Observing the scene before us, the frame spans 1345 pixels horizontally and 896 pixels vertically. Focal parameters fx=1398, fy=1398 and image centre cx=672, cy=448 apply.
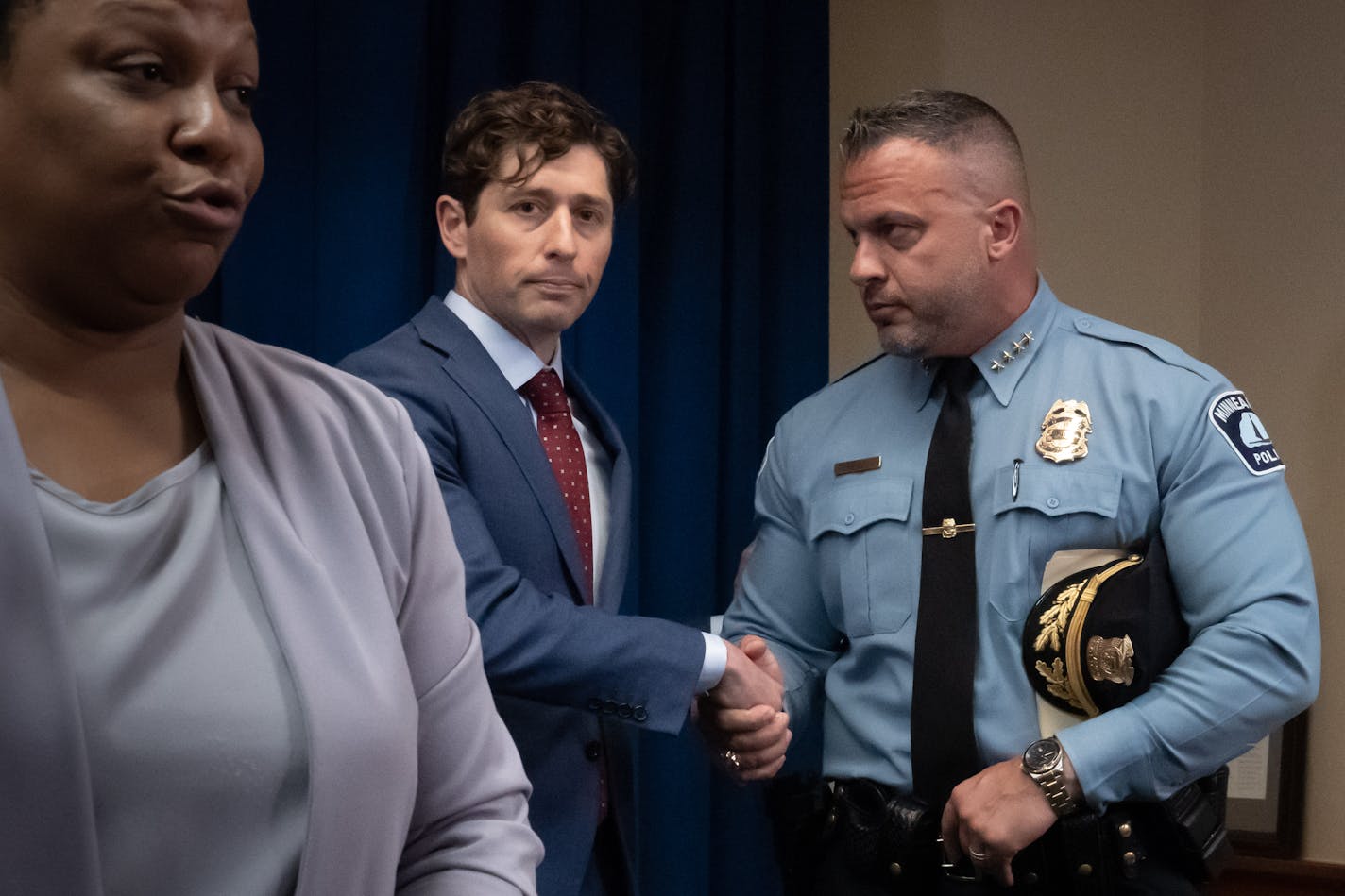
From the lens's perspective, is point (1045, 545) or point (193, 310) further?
point (193, 310)

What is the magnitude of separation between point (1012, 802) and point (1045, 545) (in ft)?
1.15

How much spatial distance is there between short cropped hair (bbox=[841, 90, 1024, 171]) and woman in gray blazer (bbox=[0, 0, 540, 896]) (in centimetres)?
133

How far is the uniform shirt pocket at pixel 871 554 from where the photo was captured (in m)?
1.97

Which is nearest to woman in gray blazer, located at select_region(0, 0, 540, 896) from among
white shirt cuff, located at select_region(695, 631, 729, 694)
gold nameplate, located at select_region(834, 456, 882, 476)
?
white shirt cuff, located at select_region(695, 631, 729, 694)

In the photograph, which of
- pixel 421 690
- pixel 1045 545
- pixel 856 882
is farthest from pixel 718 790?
pixel 421 690

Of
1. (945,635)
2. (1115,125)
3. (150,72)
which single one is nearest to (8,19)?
(150,72)

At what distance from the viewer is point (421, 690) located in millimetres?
952

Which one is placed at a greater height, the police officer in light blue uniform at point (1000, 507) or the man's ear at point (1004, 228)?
the man's ear at point (1004, 228)

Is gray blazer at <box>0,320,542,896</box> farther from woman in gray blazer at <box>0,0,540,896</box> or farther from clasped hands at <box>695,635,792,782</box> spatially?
clasped hands at <box>695,635,792,782</box>

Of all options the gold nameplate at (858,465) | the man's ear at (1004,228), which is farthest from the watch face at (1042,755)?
the man's ear at (1004,228)

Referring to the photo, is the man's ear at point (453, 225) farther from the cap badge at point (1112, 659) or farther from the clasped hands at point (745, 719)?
the cap badge at point (1112, 659)

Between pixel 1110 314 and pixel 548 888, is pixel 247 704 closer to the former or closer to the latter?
pixel 548 888

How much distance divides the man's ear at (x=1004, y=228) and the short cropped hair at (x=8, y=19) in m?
1.52

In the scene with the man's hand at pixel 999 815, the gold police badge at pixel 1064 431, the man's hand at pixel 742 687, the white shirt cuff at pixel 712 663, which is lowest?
the man's hand at pixel 999 815
